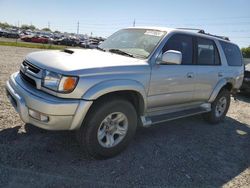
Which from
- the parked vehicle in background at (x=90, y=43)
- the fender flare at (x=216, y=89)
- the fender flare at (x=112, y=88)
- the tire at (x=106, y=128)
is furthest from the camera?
the parked vehicle in background at (x=90, y=43)

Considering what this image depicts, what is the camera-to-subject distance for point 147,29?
15.6ft

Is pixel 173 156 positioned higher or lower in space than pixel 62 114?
lower

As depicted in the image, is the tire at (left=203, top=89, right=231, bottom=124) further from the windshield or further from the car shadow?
the windshield

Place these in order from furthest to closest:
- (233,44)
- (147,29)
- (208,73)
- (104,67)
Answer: (233,44) < (208,73) < (147,29) < (104,67)

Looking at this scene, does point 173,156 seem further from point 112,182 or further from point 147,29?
point 147,29

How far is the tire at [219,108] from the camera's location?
6.05m

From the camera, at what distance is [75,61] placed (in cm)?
350

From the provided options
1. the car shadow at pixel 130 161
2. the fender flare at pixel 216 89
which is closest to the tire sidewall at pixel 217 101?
the fender flare at pixel 216 89

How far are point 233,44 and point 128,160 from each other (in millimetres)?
4363

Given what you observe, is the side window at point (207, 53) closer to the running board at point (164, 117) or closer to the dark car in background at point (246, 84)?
the running board at point (164, 117)

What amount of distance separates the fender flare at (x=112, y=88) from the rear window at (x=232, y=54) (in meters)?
3.07

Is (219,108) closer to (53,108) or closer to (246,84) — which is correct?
(246,84)

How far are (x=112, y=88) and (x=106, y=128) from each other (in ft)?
2.13

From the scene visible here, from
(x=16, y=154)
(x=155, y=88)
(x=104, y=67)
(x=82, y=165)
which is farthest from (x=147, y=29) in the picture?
(x=16, y=154)
